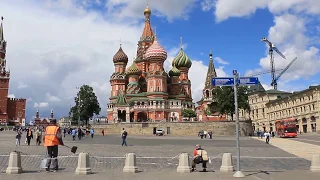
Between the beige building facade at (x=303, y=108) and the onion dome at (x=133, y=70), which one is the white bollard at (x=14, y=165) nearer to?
the beige building facade at (x=303, y=108)

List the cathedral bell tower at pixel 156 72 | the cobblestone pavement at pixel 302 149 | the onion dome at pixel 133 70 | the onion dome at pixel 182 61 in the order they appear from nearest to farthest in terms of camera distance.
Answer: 1. the cobblestone pavement at pixel 302 149
2. the cathedral bell tower at pixel 156 72
3. the onion dome at pixel 133 70
4. the onion dome at pixel 182 61

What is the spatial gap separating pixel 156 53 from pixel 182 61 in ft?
37.6

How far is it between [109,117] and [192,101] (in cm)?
2252

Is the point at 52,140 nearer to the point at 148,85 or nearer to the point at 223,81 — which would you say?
the point at 223,81

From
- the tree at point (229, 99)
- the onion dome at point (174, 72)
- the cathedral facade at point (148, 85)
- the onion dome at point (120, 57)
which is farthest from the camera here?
the onion dome at point (120, 57)

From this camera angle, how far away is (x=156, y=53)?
89625 millimetres

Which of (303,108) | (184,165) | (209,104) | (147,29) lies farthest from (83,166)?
(147,29)

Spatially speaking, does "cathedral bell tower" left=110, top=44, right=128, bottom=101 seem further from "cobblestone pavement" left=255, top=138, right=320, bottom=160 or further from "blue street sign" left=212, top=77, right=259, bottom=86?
A: "blue street sign" left=212, top=77, right=259, bottom=86

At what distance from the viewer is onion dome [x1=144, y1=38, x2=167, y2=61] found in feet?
293

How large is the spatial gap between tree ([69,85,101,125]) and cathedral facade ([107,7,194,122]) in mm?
4311

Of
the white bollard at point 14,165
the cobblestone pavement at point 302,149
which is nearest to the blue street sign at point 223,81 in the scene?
the white bollard at point 14,165

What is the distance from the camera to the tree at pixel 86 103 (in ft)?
297

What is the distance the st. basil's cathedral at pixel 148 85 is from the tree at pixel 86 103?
4.22m

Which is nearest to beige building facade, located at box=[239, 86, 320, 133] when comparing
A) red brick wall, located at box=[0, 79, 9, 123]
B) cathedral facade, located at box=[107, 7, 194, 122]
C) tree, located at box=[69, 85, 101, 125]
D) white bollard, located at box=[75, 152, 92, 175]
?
cathedral facade, located at box=[107, 7, 194, 122]
